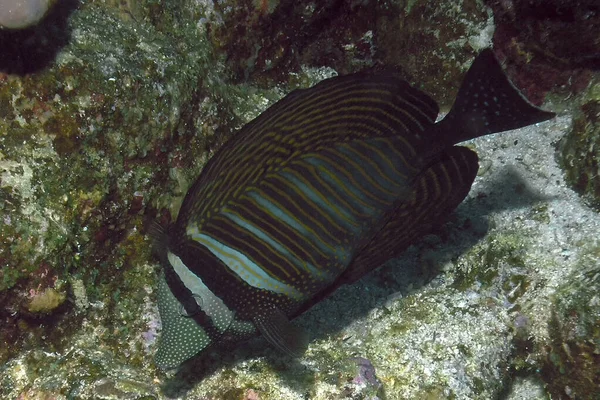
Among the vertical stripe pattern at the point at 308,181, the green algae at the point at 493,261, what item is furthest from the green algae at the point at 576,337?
the vertical stripe pattern at the point at 308,181

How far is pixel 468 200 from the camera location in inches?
159

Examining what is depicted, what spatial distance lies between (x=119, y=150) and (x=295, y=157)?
1103 millimetres

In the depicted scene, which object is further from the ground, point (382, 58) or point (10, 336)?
point (382, 58)

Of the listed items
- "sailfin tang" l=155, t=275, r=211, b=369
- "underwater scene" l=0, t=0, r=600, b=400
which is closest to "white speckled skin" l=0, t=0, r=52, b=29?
"underwater scene" l=0, t=0, r=600, b=400

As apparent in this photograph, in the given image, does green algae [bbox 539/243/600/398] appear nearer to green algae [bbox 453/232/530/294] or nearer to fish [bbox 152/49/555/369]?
green algae [bbox 453/232/530/294]

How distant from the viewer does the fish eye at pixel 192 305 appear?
2469 mm

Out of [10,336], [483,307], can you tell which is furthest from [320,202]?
[10,336]

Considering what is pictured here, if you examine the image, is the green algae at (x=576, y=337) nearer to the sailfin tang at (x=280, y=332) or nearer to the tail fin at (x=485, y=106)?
the tail fin at (x=485, y=106)

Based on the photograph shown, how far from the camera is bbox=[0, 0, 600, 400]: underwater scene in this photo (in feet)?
8.32

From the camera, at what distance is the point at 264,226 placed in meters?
2.53

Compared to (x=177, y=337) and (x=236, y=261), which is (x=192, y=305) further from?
(x=236, y=261)

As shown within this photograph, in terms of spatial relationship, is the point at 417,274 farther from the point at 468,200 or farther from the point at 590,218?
the point at 590,218

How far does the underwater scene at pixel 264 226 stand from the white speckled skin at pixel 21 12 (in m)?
0.01

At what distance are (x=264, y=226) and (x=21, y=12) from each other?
158 centimetres
